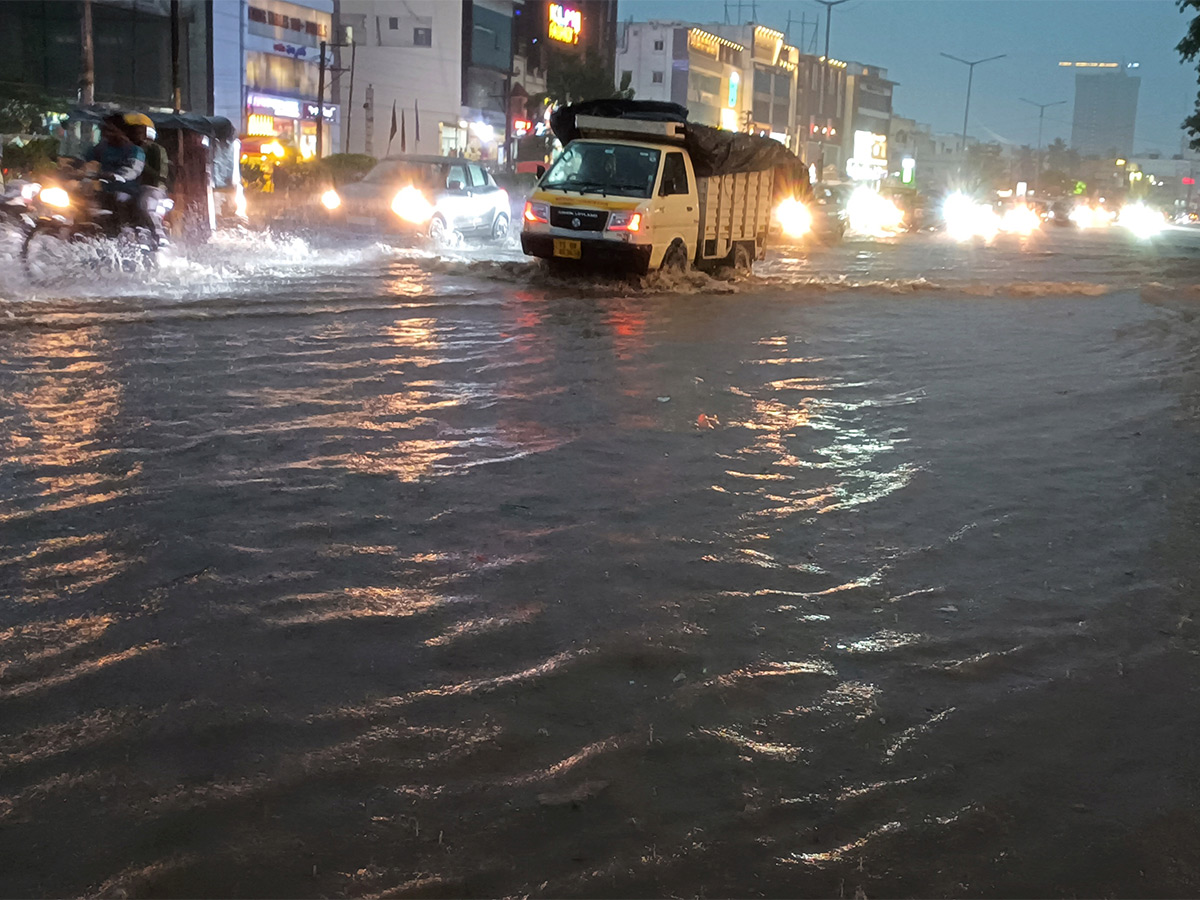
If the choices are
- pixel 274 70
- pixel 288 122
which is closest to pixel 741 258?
pixel 274 70

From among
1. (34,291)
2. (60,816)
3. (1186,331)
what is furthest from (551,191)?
(60,816)

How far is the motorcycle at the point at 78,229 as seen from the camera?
12742 millimetres

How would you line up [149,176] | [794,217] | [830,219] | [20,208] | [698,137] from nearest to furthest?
1. [20,208]
2. [149,176]
3. [698,137]
4. [794,217]
5. [830,219]

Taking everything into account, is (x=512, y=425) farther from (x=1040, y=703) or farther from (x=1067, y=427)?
(x=1040, y=703)

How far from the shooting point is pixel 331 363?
383 inches

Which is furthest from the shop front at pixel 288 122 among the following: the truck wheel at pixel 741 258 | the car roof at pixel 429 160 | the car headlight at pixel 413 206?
the truck wheel at pixel 741 258

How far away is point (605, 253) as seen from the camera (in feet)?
51.6

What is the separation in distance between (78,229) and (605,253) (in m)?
6.12

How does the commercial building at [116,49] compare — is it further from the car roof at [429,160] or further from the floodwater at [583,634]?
the floodwater at [583,634]

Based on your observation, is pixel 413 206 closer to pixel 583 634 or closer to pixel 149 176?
pixel 149 176

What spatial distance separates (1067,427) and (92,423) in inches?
240

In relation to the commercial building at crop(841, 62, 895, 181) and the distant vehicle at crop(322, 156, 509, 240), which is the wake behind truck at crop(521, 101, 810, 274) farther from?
the commercial building at crop(841, 62, 895, 181)

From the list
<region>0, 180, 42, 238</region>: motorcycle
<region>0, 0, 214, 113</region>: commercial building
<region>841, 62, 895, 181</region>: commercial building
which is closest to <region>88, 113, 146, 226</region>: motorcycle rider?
<region>0, 180, 42, 238</region>: motorcycle

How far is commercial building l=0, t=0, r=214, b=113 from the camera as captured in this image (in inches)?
1795
